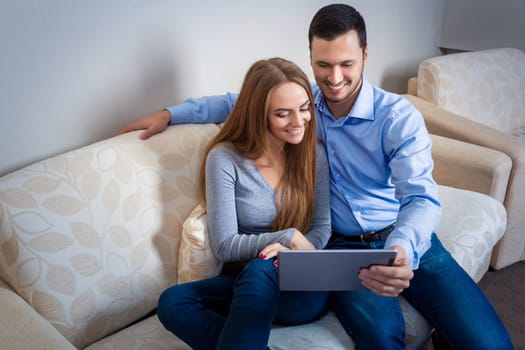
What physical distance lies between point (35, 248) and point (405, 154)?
1014mm

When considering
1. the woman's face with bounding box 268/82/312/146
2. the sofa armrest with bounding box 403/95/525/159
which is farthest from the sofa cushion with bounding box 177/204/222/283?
the sofa armrest with bounding box 403/95/525/159

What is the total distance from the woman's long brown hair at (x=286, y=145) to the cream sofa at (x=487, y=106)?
0.85 metres

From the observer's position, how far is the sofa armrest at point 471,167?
190 cm

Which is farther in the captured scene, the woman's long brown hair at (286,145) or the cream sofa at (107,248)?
the woman's long brown hair at (286,145)

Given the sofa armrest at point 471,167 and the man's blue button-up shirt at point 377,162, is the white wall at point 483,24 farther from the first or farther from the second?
the man's blue button-up shirt at point 377,162

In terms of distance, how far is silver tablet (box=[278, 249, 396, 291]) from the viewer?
3.67ft

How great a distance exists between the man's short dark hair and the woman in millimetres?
134

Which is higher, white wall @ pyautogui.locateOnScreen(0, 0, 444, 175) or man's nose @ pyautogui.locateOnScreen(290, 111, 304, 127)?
white wall @ pyautogui.locateOnScreen(0, 0, 444, 175)

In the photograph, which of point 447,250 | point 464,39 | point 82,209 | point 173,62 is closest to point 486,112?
point 464,39

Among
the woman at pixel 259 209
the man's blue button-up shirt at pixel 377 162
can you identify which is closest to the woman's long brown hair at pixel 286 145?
the woman at pixel 259 209

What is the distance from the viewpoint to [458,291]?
136 cm

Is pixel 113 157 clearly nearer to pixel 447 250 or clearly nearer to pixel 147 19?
pixel 147 19

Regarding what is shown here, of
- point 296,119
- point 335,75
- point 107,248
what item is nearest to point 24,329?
→ point 107,248

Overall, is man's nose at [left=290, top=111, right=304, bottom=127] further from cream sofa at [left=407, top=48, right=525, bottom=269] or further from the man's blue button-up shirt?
cream sofa at [left=407, top=48, right=525, bottom=269]
